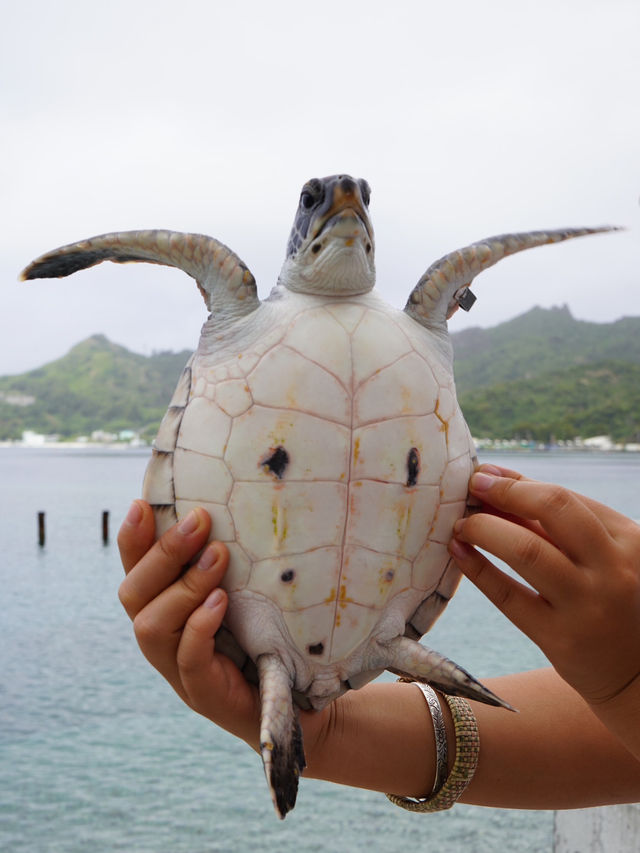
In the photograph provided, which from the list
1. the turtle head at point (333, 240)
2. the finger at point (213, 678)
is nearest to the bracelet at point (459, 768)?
the finger at point (213, 678)

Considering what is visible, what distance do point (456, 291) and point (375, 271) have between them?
0.18 metres

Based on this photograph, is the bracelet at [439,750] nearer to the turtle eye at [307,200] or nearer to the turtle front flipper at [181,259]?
the turtle front flipper at [181,259]

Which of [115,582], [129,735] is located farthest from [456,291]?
[115,582]

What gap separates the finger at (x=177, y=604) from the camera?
116 centimetres

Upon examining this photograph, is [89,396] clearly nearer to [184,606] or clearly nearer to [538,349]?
[538,349]

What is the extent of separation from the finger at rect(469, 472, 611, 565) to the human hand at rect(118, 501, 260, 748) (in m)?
0.52

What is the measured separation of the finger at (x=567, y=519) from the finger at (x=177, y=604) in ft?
1.69

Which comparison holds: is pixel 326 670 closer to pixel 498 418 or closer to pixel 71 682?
pixel 71 682

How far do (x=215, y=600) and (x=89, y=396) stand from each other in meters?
64.1

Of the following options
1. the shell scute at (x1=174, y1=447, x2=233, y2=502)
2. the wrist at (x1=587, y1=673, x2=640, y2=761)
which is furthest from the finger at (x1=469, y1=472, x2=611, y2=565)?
the shell scute at (x1=174, y1=447, x2=233, y2=502)

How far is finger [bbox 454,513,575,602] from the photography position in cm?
110

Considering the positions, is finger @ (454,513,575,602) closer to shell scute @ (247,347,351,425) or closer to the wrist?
the wrist

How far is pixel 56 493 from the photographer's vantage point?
134ft

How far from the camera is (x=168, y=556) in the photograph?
117 cm
